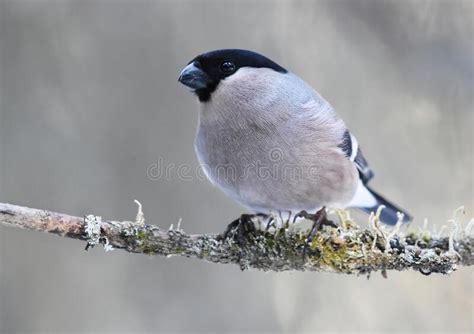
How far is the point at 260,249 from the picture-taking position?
89.1 inches

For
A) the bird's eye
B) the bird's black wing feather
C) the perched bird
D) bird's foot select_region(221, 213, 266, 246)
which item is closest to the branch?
bird's foot select_region(221, 213, 266, 246)

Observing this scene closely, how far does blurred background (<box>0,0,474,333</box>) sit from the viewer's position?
2928mm

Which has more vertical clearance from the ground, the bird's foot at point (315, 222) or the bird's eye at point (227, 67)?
the bird's eye at point (227, 67)

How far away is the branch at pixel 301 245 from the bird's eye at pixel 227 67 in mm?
741

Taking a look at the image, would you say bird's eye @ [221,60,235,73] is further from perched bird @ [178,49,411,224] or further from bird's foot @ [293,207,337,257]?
bird's foot @ [293,207,337,257]

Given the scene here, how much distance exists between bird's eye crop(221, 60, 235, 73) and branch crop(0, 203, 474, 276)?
0.74 meters

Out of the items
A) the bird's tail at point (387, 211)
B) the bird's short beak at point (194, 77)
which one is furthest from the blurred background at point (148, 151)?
the bird's short beak at point (194, 77)

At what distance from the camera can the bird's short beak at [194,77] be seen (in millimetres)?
2395

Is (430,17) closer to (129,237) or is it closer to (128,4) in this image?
(129,237)

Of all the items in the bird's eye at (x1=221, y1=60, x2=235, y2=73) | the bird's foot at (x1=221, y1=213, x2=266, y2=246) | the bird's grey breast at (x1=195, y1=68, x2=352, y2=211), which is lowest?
the bird's foot at (x1=221, y1=213, x2=266, y2=246)

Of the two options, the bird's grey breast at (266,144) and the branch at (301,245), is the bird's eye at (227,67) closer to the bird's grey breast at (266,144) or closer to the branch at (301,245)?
the bird's grey breast at (266,144)

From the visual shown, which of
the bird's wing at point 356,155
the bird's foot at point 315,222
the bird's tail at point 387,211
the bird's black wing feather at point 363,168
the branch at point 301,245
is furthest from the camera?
the bird's tail at point 387,211

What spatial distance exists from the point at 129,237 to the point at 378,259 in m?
0.93

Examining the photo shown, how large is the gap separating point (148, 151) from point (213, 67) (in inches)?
39.4
